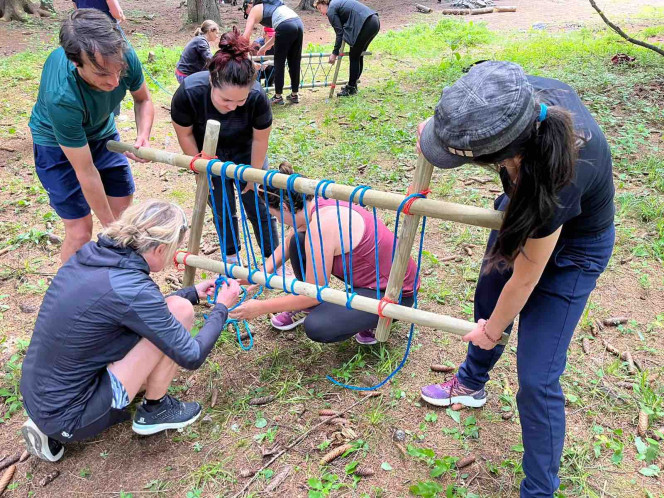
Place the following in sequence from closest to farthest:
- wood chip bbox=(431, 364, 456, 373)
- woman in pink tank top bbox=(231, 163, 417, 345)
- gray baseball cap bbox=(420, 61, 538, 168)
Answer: gray baseball cap bbox=(420, 61, 538, 168)
woman in pink tank top bbox=(231, 163, 417, 345)
wood chip bbox=(431, 364, 456, 373)

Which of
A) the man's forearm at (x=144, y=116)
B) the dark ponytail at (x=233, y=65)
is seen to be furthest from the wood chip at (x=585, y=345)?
the man's forearm at (x=144, y=116)

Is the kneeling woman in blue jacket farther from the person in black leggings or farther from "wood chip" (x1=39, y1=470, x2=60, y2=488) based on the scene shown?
the person in black leggings

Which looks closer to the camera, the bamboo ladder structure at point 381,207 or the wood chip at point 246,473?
the bamboo ladder structure at point 381,207

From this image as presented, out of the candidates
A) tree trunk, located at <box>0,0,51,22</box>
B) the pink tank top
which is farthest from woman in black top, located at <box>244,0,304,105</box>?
tree trunk, located at <box>0,0,51,22</box>

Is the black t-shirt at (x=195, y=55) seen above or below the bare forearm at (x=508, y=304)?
below

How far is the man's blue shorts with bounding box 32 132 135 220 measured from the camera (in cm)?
265

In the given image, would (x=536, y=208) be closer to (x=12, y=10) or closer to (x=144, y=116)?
(x=144, y=116)

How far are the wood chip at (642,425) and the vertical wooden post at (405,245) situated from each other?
3.99ft

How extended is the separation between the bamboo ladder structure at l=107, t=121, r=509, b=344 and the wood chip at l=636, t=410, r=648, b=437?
891mm

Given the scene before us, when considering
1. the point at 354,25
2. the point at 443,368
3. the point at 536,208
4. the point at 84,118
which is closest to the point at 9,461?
Result: the point at 84,118

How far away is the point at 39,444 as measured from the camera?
6.75 ft

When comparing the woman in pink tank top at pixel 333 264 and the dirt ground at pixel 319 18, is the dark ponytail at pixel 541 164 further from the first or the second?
the dirt ground at pixel 319 18

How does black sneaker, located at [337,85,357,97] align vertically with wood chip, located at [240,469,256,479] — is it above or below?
below

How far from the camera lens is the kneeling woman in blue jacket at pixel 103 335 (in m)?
1.85
